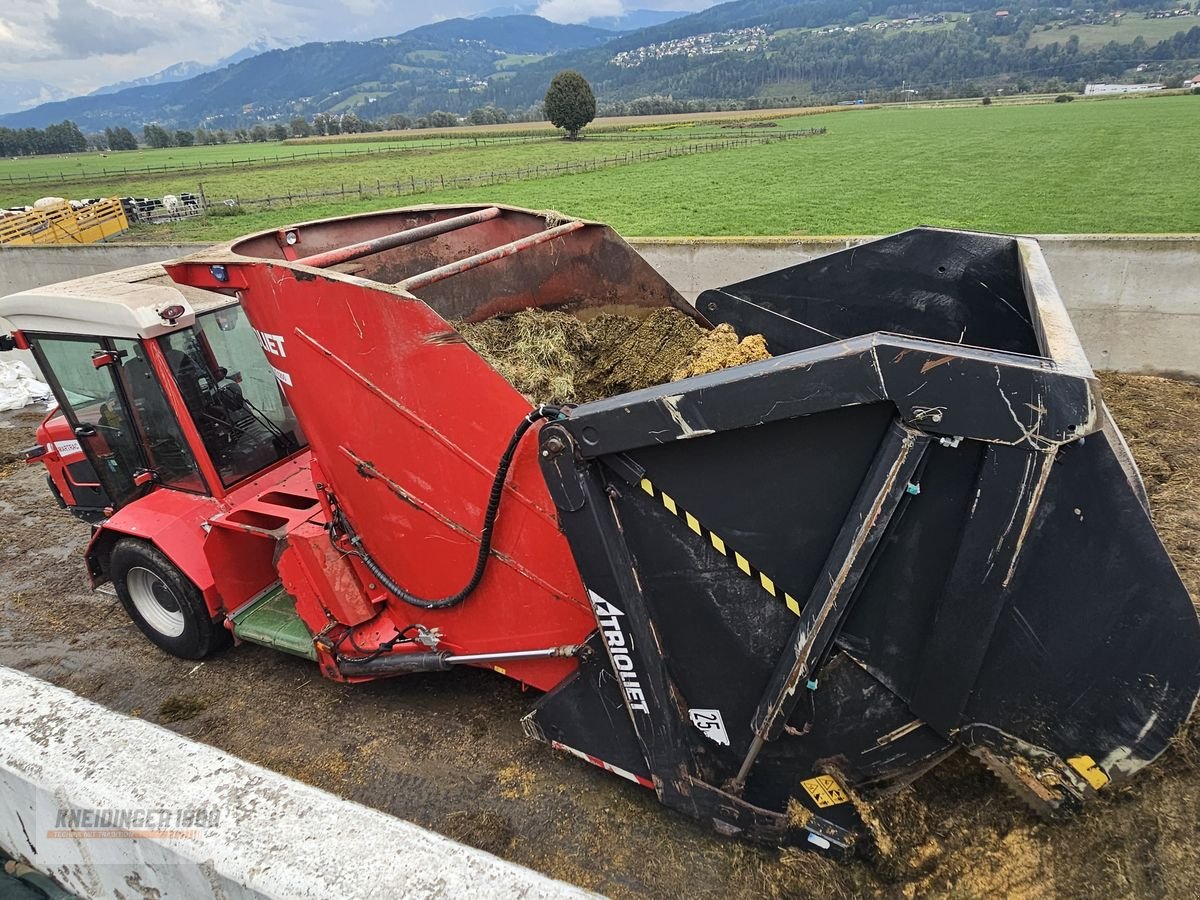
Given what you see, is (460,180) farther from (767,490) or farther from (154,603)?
(767,490)

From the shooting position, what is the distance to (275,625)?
4.04 meters

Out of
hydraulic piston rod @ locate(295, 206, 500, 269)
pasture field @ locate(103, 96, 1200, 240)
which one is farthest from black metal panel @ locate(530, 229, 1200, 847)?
pasture field @ locate(103, 96, 1200, 240)

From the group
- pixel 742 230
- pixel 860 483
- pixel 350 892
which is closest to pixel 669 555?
pixel 860 483

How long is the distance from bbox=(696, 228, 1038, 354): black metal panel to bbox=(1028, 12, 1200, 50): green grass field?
20920 centimetres

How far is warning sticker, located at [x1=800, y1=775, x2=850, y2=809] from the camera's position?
2.45 m

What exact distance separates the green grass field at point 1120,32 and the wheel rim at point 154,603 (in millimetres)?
211720

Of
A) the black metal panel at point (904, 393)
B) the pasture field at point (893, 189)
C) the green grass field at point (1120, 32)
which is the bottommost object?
the green grass field at point (1120, 32)

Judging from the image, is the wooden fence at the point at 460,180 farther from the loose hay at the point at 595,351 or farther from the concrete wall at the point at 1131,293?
the loose hay at the point at 595,351

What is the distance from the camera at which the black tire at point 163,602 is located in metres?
4.19

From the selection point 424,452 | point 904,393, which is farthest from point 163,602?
point 904,393

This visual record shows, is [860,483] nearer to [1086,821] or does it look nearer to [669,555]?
[669,555]

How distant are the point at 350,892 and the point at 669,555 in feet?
4.52

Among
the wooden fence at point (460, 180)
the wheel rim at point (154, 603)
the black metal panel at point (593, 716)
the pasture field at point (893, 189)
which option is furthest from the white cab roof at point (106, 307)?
the wooden fence at point (460, 180)

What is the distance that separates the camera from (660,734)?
2.68 metres
